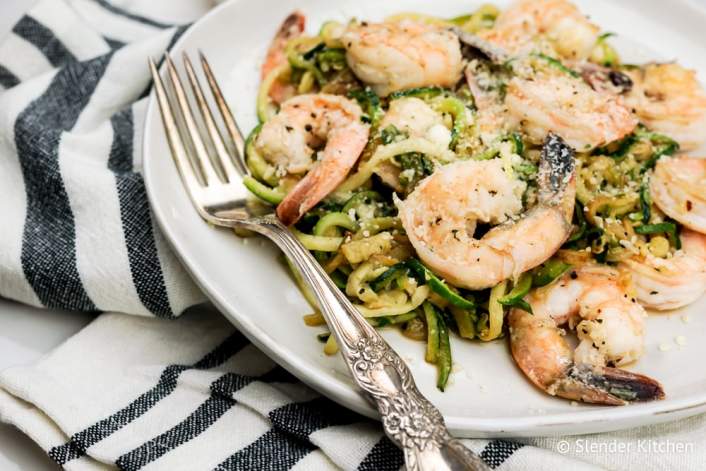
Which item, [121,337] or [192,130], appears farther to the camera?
[192,130]

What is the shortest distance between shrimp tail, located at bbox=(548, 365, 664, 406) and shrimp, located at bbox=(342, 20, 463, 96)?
1566 millimetres

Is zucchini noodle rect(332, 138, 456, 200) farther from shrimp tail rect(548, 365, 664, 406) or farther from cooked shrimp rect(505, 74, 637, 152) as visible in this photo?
shrimp tail rect(548, 365, 664, 406)

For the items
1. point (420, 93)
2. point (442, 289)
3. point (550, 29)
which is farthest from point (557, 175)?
point (550, 29)

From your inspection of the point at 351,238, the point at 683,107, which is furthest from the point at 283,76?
the point at 683,107

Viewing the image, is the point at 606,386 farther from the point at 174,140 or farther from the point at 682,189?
the point at 174,140

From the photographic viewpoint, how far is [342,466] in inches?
110

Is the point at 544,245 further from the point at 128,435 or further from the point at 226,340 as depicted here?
the point at 128,435

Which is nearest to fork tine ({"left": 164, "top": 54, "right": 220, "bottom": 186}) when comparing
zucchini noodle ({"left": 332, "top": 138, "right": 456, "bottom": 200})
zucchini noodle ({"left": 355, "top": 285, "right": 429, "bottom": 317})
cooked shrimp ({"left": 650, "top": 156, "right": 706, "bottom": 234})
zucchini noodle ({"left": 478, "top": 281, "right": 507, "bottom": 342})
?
zucchini noodle ({"left": 332, "top": 138, "right": 456, "bottom": 200})

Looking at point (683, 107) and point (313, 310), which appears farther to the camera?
point (683, 107)

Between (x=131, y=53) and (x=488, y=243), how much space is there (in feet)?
7.85

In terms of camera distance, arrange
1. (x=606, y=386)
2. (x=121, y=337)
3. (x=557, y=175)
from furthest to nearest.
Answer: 1. (x=121, y=337)
2. (x=557, y=175)
3. (x=606, y=386)

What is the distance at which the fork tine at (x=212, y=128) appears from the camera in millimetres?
3566

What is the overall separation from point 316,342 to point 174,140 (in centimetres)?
123

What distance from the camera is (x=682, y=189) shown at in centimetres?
332
